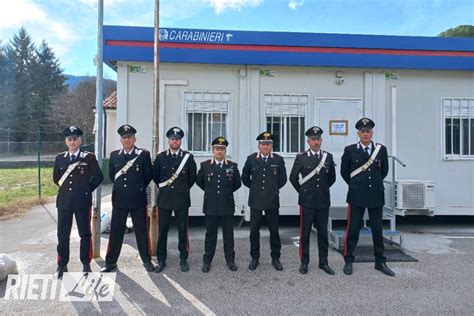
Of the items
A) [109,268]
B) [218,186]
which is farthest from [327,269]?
[109,268]

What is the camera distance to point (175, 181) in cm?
485

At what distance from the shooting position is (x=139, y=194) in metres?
4.79

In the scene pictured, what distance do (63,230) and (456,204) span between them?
23.5 feet

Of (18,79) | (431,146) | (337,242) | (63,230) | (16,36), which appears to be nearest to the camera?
(63,230)

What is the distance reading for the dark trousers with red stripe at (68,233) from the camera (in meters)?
4.57

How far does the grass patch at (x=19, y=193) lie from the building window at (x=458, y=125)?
9725 millimetres

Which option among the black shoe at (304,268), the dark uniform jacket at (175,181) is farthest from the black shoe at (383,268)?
the dark uniform jacket at (175,181)

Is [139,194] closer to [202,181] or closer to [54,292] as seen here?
[202,181]

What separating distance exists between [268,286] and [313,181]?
1.46m

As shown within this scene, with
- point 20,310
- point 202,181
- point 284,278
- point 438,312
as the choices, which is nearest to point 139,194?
point 202,181

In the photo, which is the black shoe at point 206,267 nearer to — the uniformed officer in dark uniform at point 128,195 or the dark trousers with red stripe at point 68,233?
the uniformed officer in dark uniform at point 128,195

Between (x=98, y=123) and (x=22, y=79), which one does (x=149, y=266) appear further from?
(x=22, y=79)

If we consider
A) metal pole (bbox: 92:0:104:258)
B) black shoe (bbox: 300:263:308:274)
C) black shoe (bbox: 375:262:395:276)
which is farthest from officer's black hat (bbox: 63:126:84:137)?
black shoe (bbox: 375:262:395:276)

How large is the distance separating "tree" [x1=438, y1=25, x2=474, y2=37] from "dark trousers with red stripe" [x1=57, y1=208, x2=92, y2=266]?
661 inches
